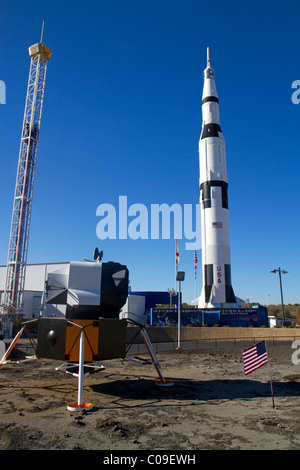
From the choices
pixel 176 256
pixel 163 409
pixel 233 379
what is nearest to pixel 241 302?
pixel 176 256

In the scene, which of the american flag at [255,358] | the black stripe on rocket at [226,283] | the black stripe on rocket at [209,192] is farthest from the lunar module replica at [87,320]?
the black stripe on rocket at [209,192]

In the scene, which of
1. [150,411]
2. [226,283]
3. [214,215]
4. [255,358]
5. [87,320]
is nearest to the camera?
[150,411]

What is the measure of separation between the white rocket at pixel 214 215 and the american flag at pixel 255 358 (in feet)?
113

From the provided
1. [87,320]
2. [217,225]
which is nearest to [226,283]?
[217,225]

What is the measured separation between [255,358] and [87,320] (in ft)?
23.7

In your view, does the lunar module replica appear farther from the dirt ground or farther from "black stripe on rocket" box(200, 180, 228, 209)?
"black stripe on rocket" box(200, 180, 228, 209)

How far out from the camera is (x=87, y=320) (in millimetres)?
14039

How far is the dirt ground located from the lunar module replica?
1.42m

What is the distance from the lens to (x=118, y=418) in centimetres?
1055

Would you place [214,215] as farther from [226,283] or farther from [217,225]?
[226,283]

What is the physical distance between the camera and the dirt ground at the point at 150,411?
8.60 metres

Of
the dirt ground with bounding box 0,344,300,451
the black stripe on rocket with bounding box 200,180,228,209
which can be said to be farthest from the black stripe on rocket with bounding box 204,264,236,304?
the dirt ground with bounding box 0,344,300,451

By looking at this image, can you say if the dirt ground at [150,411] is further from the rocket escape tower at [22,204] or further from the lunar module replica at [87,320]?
the rocket escape tower at [22,204]
